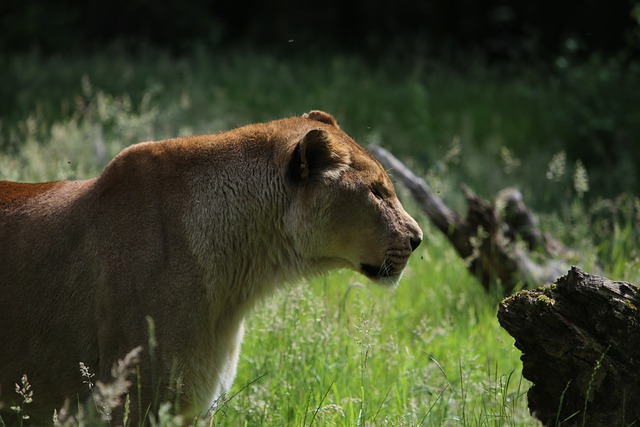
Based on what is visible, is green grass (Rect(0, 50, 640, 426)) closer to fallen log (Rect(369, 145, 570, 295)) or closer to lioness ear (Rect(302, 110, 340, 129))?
fallen log (Rect(369, 145, 570, 295))

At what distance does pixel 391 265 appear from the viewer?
4.26 metres

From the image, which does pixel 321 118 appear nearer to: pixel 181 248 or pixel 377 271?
pixel 377 271

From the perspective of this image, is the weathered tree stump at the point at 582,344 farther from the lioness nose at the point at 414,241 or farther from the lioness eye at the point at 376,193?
the lioness eye at the point at 376,193

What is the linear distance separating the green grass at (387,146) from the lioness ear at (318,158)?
2.21 ft

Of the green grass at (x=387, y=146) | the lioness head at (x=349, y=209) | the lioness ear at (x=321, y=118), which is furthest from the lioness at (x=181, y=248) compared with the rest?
the green grass at (x=387, y=146)

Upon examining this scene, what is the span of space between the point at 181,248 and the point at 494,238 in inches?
137

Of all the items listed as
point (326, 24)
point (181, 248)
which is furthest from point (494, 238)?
point (326, 24)

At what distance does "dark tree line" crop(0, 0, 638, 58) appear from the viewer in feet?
56.5

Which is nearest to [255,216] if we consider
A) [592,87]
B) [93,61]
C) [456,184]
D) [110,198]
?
[110,198]

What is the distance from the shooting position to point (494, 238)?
686 cm

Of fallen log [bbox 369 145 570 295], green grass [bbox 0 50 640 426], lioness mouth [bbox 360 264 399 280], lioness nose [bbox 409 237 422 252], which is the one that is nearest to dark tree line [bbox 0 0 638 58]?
green grass [bbox 0 50 640 426]

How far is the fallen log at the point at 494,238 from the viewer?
6.82 metres

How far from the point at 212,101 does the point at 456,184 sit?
4161mm

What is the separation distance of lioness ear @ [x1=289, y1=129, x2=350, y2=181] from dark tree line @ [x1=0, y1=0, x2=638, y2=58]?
495 inches
